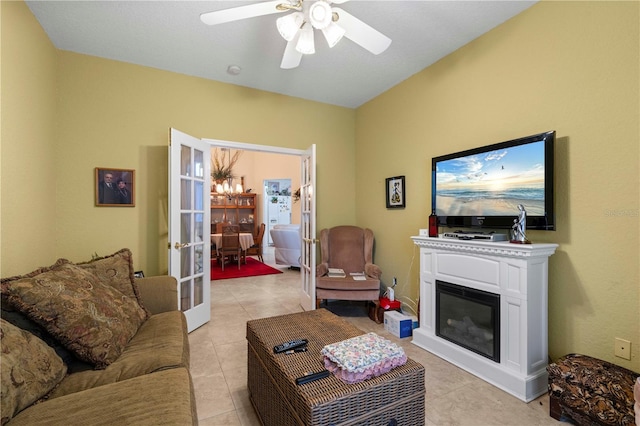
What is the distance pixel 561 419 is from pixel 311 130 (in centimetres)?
372

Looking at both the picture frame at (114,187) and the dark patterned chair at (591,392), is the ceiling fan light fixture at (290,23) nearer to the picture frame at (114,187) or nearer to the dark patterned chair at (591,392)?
the picture frame at (114,187)

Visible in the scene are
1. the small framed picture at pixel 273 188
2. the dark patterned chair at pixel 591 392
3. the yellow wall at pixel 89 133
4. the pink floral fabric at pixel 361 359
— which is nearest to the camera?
the pink floral fabric at pixel 361 359

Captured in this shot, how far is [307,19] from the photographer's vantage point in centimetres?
177

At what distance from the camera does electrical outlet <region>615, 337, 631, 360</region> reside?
1.73 m

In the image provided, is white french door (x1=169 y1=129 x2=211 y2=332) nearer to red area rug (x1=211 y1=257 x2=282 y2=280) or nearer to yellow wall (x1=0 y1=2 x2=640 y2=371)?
yellow wall (x1=0 y1=2 x2=640 y2=371)

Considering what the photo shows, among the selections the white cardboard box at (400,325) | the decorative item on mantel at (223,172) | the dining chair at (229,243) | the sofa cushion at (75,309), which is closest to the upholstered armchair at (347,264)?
the white cardboard box at (400,325)

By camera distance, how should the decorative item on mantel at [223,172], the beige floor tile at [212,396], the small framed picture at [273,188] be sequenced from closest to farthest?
the beige floor tile at [212,396] → the decorative item on mantel at [223,172] → the small framed picture at [273,188]

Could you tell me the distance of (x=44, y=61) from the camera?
2.42 meters

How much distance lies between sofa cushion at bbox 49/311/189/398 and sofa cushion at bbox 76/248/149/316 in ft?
0.85

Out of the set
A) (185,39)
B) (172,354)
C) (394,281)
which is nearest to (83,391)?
(172,354)

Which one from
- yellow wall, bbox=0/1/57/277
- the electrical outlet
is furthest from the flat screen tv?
yellow wall, bbox=0/1/57/277

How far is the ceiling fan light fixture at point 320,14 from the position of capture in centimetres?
166

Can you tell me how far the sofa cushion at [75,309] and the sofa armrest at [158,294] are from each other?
521mm

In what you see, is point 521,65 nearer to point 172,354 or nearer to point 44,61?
point 172,354
